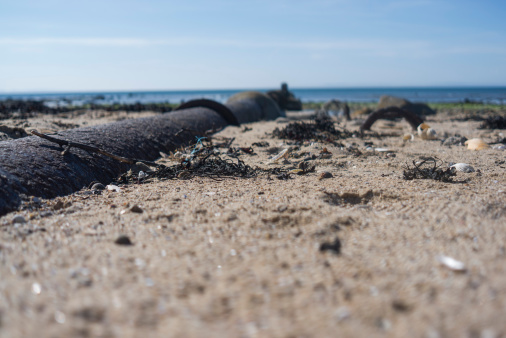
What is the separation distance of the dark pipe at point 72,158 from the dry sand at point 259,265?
0.17 meters

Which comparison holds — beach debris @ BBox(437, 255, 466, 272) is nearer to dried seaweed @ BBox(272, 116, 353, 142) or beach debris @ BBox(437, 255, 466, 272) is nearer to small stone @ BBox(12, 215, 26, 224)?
small stone @ BBox(12, 215, 26, 224)

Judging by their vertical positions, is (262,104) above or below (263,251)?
above

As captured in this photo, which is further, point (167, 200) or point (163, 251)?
point (167, 200)

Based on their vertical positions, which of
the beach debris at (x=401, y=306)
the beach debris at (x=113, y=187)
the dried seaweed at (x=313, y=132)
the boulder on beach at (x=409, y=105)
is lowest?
the beach debris at (x=401, y=306)

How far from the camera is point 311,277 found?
143 centimetres

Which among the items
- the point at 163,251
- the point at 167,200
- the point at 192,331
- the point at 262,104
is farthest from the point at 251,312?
the point at 262,104

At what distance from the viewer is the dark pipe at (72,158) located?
235 centimetres

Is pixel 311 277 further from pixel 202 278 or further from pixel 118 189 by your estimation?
pixel 118 189

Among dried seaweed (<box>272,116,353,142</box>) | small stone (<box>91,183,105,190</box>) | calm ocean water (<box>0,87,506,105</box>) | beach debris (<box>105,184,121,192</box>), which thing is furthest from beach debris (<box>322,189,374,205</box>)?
calm ocean water (<box>0,87,506,105</box>)

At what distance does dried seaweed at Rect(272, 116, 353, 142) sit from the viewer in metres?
5.21

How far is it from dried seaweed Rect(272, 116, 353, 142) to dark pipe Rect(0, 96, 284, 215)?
5.02 feet

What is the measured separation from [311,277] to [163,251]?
66 cm

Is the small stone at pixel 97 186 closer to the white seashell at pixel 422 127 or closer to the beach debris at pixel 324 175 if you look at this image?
the beach debris at pixel 324 175

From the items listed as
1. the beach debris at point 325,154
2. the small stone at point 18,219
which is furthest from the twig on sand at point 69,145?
the beach debris at point 325,154
